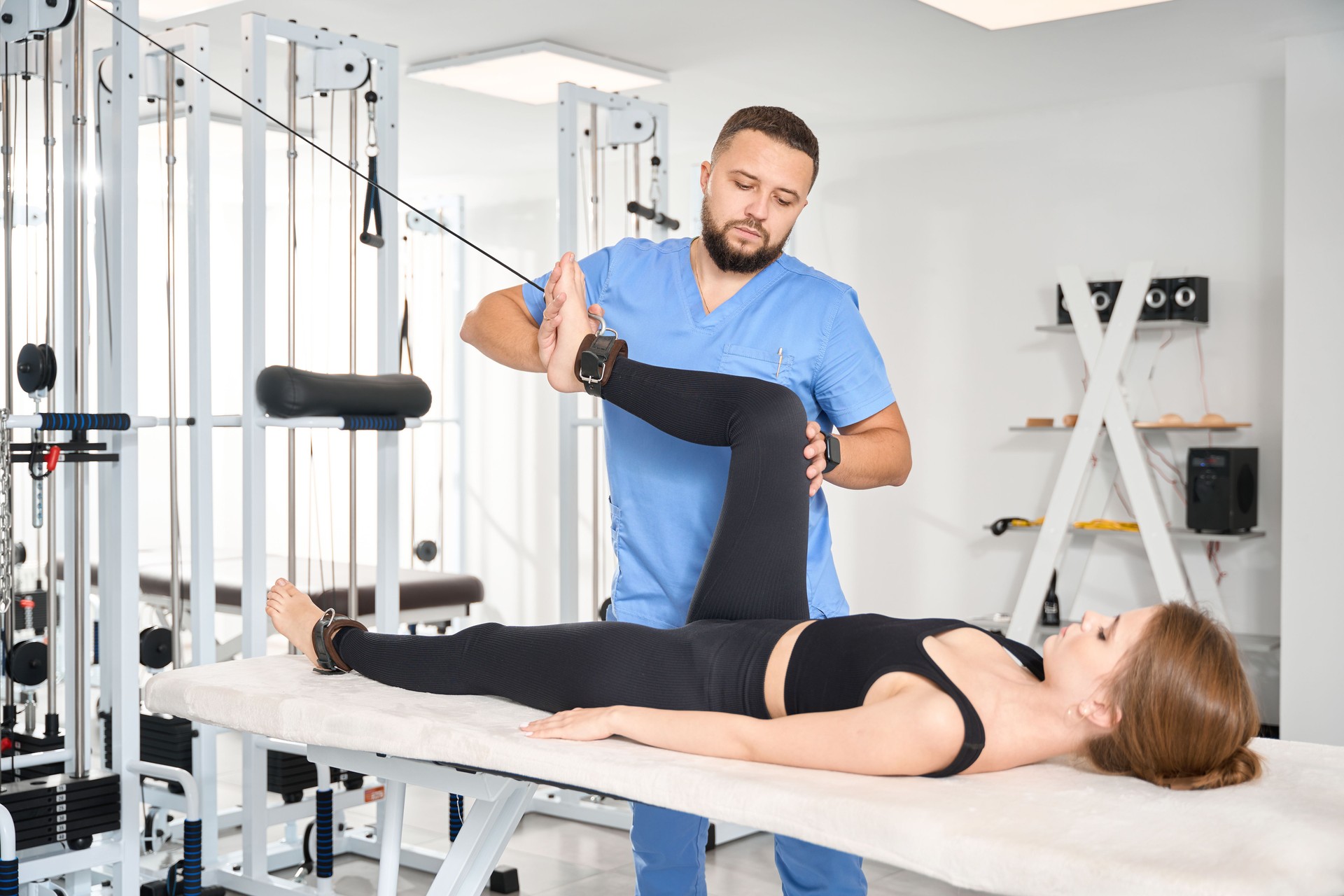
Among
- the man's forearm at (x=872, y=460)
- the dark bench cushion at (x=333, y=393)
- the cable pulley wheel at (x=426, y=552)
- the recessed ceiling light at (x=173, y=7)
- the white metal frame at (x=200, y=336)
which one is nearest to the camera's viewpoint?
the man's forearm at (x=872, y=460)

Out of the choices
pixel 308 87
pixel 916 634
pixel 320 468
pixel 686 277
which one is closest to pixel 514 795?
pixel 916 634

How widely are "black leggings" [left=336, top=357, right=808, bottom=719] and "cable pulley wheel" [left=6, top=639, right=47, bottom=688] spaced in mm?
1020

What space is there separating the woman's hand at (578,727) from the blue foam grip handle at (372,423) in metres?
1.23

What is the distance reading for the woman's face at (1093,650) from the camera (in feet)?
4.58

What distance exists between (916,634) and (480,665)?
58cm

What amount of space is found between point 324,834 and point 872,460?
162 centimetres

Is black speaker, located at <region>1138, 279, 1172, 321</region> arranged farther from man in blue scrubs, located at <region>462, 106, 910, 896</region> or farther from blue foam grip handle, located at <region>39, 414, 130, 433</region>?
blue foam grip handle, located at <region>39, 414, 130, 433</region>

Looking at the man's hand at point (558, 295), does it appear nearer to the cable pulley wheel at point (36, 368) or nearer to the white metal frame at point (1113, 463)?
the cable pulley wheel at point (36, 368)

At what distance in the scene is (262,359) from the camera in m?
2.66

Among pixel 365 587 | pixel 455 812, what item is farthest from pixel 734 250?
pixel 365 587

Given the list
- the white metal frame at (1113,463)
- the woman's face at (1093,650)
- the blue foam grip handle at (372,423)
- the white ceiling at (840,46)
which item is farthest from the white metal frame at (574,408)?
the woman's face at (1093,650)

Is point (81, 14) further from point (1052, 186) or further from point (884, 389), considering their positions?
point (1052, 186)

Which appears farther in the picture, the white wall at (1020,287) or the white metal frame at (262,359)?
the white wall at (1020,287)

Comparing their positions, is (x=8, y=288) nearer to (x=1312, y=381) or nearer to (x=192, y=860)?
(x=192, y=860)
